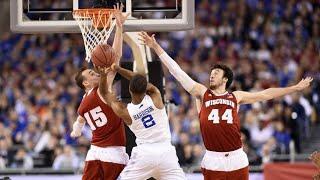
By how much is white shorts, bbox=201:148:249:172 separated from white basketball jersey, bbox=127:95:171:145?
754 millimetres

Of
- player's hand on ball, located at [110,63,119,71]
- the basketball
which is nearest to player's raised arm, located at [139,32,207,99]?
player's hand on ball, located at [110,63,119,71]

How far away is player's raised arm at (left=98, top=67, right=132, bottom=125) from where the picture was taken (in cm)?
977

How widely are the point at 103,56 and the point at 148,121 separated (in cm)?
88

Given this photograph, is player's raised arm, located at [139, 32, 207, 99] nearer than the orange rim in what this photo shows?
Yes

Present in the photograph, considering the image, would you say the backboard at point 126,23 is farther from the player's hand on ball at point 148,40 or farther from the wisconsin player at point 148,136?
the wisconsin player at point 148,136

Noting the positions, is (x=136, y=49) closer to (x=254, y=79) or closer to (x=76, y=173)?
(x=76, y=173)

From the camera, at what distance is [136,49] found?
1139cm

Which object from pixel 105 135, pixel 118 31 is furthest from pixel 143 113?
pixel 118 31

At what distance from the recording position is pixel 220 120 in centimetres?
1043

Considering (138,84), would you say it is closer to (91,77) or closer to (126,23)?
(91,77)

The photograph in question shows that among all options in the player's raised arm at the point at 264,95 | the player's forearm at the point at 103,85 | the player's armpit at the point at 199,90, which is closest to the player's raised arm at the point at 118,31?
the player's forearm at the point at 103,85

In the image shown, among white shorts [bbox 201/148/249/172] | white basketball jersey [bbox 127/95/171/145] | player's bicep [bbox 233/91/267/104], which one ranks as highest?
player's bicep [bbox 233/91/267/104]

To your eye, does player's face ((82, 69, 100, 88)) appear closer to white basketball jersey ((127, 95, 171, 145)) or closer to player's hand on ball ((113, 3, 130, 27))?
player's hand on ball ((113, 3, 130, 27))

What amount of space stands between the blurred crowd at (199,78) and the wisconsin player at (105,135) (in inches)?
214
